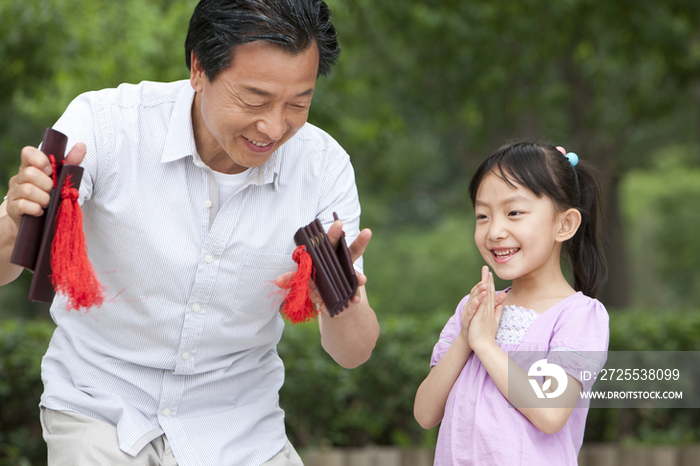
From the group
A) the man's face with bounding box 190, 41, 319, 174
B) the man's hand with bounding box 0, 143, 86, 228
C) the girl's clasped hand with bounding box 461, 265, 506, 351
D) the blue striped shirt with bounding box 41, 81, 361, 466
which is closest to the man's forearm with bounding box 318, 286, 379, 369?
the blue striped shirt with bounding box 41, 81, 361, 466

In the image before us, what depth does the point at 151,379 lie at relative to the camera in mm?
2322

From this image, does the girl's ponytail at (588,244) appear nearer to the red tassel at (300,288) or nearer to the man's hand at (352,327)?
the man's hand at (352,327)

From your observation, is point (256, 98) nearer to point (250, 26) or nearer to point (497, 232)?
point (250, 26)

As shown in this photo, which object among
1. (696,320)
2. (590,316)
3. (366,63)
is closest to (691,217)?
(366,63)

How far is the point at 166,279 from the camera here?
2.27m

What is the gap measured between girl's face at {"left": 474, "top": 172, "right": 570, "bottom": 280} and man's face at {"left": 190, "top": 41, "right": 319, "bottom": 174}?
708mm

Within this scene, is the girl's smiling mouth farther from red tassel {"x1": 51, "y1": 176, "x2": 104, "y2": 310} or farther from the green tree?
the green tree

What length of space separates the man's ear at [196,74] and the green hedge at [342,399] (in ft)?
8.54

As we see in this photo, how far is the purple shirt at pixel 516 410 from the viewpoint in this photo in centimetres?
218

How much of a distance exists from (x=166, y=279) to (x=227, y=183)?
0.38 meters

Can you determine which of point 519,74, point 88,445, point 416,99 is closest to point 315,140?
point 88,445

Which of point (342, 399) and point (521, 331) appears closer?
point (521, 331)

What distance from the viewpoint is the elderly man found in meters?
2.13

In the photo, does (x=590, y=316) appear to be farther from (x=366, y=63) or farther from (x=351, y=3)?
(x=366, y=63)
